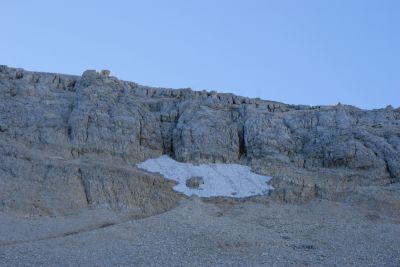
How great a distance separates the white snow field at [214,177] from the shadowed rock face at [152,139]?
2.82ft

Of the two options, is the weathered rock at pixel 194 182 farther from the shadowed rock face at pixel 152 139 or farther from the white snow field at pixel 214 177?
the shadowed rock face at pixel 152 139

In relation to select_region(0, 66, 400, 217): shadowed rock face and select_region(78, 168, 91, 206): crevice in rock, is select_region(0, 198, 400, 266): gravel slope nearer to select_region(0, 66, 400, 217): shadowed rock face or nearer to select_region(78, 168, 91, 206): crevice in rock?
select_region(78, 168, 91, 206): crevice in rock

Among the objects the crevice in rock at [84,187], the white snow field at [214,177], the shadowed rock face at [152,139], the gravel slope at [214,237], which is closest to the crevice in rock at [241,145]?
the shadowed rock face at [152,139]

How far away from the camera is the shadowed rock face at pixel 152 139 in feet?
129

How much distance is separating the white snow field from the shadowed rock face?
2.82 ft

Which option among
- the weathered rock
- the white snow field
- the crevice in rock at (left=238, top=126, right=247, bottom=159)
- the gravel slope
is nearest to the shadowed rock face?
the crevice in rock at (left=238, top=126, right=247, bottom=159)

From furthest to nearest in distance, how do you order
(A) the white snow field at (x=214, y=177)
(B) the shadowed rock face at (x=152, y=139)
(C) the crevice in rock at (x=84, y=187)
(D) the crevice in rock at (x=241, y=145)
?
(D) the crevice in rock at (x=241, y=145), (A) the white snow field at (x=214, y=177), (B) the shadowed rock face at (x=152, y=139), (C) the crevice in rock at (x=84, y=187)

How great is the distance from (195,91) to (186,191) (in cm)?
1474

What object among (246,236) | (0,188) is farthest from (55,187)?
(246,236)

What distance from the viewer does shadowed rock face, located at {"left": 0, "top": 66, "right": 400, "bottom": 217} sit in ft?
129

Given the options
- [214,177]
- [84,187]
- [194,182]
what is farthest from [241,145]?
[84,187]

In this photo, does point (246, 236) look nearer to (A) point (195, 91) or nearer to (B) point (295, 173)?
(B) point (295, 173)

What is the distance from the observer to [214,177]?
43.8 meters

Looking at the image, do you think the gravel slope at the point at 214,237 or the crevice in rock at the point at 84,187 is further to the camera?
the crevice in rock at the point at 84,187
